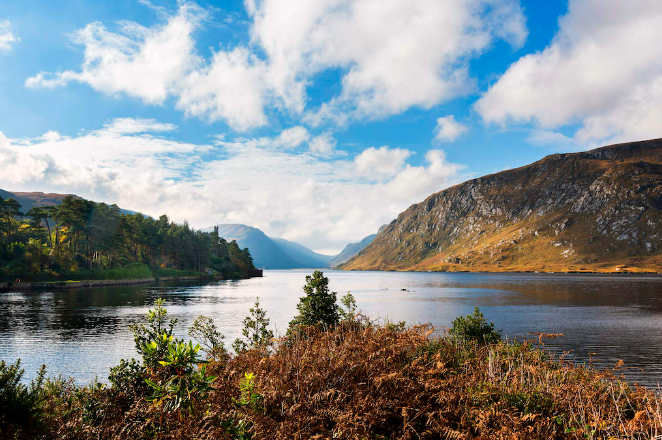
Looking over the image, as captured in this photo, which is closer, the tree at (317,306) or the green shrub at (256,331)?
the green shrub at (256,331)

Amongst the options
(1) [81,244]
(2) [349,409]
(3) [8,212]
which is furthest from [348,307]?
(1) [81,244]

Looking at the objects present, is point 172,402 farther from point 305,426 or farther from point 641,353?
point 641,353

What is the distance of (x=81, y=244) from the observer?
134625 millimetres

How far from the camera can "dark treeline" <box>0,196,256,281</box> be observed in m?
102

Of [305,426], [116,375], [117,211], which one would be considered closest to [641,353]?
[305,426]

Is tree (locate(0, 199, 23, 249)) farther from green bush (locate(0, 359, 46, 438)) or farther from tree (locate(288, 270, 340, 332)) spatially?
green bush (locate(0, 359, 46, 438))

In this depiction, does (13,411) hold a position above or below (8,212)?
below

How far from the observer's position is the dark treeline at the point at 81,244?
334 ft

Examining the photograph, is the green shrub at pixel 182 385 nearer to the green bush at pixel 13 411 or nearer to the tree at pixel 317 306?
the green bush at pixel 13 411

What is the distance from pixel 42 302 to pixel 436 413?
283 ft

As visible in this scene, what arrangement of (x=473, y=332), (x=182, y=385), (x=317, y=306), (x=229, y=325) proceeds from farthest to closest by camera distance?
(x=229, y=325)
(x=473, y=332)
(x=317, y=306)
(x=182, y=385)

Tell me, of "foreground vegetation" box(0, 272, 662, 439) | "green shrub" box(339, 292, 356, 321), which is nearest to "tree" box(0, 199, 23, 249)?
"green shrub" box(339, 292, 356, 321)

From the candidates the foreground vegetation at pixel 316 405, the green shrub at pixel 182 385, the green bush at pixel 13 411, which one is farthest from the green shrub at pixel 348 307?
the green bush at pixel 13 411

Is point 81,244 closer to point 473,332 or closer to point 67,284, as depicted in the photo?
point 67,284
